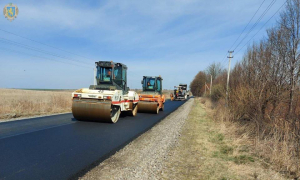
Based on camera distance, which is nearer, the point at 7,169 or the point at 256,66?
the point at 7,169

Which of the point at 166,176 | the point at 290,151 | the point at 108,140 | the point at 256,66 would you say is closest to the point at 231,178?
the point at 166,176

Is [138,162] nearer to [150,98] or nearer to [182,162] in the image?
[182,162]

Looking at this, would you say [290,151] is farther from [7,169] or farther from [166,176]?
[7,169]

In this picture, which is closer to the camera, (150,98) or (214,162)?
(214,162)

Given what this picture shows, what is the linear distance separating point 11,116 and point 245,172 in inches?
434

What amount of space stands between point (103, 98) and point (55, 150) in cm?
375

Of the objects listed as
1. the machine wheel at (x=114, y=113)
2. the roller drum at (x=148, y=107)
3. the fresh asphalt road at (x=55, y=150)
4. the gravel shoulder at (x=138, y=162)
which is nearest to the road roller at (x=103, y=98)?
the machine wheel at (x=114, y=113)

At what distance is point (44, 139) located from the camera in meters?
5.89

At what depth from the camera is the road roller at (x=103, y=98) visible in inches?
334

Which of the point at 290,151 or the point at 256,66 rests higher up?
the point at 256,66

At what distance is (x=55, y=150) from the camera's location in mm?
4930

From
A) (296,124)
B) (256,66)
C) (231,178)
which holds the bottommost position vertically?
(231,178)

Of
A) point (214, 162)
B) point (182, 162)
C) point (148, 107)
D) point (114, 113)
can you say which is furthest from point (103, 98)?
point (148, 107)

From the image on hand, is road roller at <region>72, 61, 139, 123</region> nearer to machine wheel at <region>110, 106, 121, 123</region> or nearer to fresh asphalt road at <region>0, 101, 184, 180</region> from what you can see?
machine wheel at <region>110, 106, 121, 123</region>
